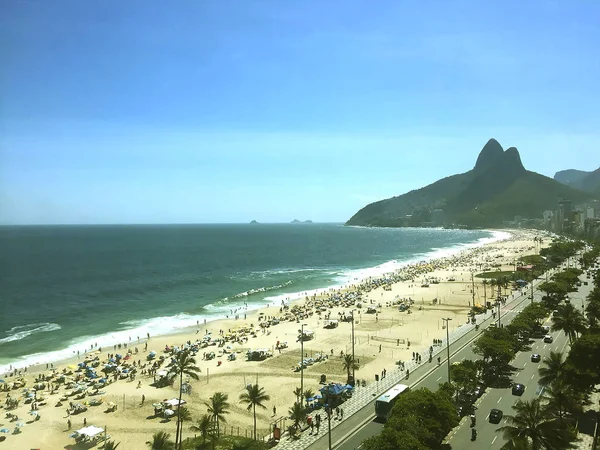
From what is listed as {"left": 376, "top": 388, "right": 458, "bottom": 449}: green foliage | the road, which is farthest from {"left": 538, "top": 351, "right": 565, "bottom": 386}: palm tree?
{"left": 376, "top": 388, "right": 458, "bottom": 449}: green foliage

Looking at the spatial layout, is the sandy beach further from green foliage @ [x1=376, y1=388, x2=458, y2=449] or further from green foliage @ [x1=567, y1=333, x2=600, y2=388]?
green foliage @ [x1=567, y1=333, x2=600, y2=388]

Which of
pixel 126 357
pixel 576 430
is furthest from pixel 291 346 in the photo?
pixel 576 430

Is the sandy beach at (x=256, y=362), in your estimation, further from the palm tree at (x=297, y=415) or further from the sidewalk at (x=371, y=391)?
the palm tree at (x=297, y=415)

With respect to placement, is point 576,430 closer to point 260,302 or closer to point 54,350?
point 54,350

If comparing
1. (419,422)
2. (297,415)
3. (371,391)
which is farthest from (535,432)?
(371,391)

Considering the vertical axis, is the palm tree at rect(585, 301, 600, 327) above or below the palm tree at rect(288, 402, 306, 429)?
above

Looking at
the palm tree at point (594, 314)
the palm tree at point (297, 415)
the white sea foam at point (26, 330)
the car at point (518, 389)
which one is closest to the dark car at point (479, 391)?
the car at point (518, 389)
